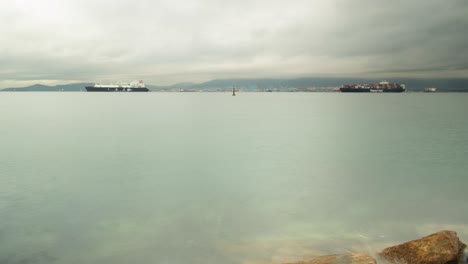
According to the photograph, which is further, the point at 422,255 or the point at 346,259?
the point at 422,255

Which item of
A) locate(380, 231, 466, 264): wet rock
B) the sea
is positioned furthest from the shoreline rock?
the sea

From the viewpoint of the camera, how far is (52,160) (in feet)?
65.6

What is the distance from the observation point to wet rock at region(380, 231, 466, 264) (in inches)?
262

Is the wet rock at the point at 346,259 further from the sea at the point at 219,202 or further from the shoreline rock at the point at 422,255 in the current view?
the sea at the point at 219,202

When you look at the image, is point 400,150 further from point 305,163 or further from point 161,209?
point 161,209

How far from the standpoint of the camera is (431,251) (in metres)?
6.77

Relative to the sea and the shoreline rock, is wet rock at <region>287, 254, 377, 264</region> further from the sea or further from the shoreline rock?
the sea

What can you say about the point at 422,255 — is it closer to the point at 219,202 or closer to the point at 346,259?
the point at 346,259

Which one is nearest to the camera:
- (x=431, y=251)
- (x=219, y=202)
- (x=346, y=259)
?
(x=346, y=259)

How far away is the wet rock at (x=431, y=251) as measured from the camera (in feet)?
21.9

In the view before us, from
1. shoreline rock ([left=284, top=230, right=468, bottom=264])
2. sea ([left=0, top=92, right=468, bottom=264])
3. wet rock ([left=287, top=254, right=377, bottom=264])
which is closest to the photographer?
wet rock ([left=287, top=254, right=377, bottom=264])

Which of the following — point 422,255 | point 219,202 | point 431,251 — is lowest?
point 219,202

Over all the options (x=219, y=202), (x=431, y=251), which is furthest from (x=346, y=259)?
(x=219, y=202)

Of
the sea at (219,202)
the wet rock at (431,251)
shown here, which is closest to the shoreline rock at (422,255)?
the wet rock at (431,251)
